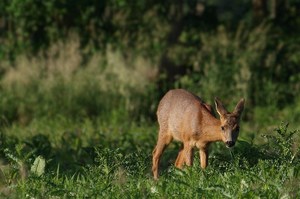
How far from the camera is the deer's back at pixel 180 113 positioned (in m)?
9.35

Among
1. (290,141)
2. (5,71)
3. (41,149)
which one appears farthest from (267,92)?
(290,141)

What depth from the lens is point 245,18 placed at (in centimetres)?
2031

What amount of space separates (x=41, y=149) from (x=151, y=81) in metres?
6.11

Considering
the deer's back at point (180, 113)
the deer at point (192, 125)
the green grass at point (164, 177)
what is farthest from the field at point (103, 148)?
the deer's back at point (180, 113)

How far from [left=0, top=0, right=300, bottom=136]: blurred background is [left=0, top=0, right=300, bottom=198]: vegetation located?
0.08 ft

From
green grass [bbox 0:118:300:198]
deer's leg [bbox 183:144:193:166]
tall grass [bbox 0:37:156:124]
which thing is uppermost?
green grass [bbox 0:118:300:198]

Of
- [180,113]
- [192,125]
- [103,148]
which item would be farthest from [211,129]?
[103,148]

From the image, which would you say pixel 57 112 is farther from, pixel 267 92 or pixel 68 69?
pixel 267 92

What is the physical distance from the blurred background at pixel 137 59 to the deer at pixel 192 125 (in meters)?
4.50

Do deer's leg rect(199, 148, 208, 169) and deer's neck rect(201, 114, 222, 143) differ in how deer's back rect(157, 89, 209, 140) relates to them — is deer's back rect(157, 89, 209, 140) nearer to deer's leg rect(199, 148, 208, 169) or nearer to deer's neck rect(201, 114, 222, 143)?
deer's neck rect(201, 114, 222, 143)

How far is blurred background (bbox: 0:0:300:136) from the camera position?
621 inches

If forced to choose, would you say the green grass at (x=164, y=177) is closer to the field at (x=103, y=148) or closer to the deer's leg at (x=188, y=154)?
the field at (x=103, y=148)

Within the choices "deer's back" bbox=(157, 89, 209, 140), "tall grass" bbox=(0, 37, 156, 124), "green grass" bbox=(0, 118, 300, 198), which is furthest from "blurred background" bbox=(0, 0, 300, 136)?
"green grass" bbox=(0, 118, 300, 198)

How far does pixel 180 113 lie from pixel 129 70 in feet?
22.6
